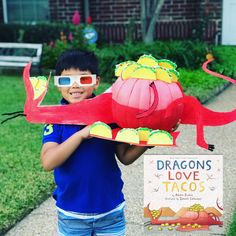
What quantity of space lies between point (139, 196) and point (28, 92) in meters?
2.15

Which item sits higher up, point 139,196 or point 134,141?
point 134,141

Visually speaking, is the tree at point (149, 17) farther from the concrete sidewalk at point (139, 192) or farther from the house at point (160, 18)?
the concrete sidewalk at point (139, 192)

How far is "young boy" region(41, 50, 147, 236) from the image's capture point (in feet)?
7.91

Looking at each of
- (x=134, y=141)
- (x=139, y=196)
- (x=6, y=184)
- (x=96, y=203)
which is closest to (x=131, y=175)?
(x=139, y=196)

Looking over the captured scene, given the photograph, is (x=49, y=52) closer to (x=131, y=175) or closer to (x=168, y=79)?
(x=131, y=175)

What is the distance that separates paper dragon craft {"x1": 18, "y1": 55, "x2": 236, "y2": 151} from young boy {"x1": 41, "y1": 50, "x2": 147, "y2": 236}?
2.9 inches

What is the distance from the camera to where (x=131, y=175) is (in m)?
4.94

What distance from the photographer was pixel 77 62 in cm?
246

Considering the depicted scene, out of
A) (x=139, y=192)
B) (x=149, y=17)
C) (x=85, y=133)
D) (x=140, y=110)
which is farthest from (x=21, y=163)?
(x=149, y=17)

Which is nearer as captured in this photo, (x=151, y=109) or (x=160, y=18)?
(x=151, y=109)

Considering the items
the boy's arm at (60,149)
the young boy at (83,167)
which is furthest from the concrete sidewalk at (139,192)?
the boy's arm at (60,149)

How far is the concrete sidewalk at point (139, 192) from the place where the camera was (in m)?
3.87

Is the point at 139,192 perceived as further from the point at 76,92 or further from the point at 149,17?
the point at 149,17

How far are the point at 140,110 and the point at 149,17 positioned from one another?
30.7 ft
